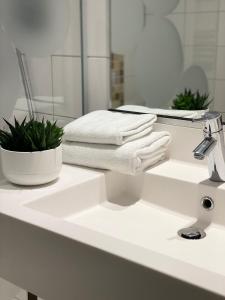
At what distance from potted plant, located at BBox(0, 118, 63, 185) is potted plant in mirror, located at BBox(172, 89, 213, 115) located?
41 cm

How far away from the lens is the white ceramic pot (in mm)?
963

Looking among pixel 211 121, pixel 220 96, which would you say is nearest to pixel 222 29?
pixel 220 96

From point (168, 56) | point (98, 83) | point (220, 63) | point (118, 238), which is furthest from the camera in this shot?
point (98, 83)

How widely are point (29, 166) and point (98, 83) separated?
0.49m

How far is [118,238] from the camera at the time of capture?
93 cm

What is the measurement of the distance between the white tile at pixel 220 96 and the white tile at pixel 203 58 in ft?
0.10

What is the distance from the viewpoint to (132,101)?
1347mm

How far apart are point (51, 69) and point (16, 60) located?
0.51 feet

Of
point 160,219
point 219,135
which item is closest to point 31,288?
point 160,219

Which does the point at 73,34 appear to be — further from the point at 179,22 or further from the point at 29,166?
the point at 29,166

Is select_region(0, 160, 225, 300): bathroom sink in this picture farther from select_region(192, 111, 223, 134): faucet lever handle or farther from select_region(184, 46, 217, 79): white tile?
select_region(184, 46, 217, 79): white tile

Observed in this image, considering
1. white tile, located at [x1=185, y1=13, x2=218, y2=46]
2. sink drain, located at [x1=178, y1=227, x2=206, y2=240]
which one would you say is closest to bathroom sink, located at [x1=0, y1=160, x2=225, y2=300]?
sink drain, located at [x1=178, y1=227, x2=206, y2=240]

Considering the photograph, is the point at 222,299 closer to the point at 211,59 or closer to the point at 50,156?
the point at 50,156

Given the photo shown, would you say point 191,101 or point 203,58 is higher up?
point 203,58
